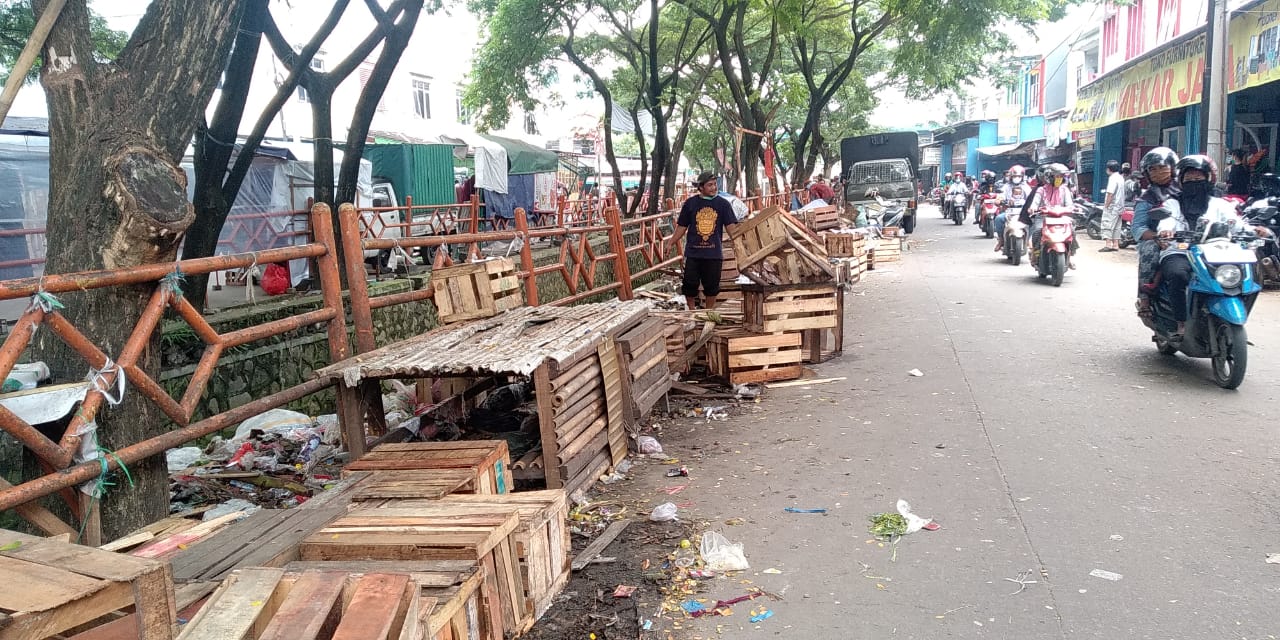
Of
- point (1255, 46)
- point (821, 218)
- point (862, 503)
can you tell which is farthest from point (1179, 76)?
point (862, 503)

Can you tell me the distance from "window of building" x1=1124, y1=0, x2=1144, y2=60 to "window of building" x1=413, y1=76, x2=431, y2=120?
83.1 ft

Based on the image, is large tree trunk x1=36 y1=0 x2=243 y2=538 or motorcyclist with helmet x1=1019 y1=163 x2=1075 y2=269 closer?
large tree trunk x1=36 y1=0 x2=243 y2=538

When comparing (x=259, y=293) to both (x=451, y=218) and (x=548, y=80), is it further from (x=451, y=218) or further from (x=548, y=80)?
(x=548, y=80)

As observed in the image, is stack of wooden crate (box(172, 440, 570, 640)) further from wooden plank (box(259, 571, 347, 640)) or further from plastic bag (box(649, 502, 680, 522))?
plastic bag (box(649, 502, 680, 522))

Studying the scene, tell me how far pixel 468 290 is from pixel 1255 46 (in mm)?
13859

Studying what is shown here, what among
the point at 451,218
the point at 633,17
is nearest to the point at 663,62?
the point at 633,17

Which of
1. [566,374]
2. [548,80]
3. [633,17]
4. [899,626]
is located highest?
[633,17]

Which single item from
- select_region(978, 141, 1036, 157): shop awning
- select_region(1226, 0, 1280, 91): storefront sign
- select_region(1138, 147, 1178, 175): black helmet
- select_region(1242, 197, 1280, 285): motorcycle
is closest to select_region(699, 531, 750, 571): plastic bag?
select_region(1138, 147, 1178, 175): black helmet

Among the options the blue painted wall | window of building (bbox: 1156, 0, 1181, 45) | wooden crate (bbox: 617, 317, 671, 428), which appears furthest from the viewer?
the blue painted wall

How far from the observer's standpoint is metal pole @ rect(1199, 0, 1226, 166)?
497 inches

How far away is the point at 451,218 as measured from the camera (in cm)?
1794

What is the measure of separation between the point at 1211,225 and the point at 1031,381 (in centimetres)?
187

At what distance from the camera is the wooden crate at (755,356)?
7730 mm

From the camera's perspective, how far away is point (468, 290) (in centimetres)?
633
